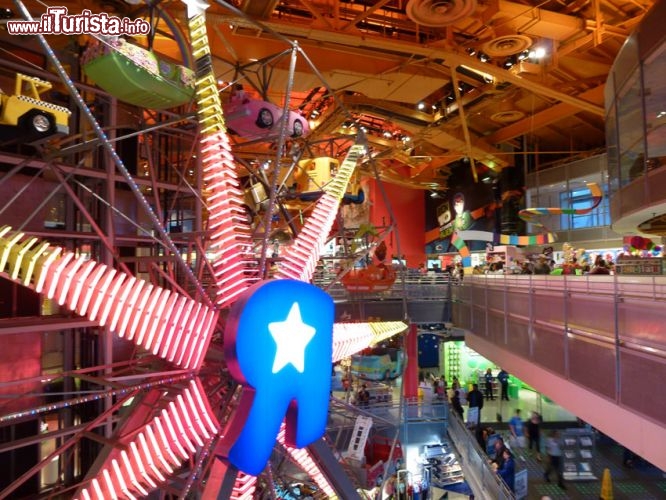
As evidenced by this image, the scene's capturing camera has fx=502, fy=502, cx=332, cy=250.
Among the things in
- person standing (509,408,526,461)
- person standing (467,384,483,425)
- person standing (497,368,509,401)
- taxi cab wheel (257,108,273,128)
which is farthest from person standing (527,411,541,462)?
taxi cab wheel (257,108,273,128)

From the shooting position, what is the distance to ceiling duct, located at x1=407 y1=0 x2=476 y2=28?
1099 centimetres

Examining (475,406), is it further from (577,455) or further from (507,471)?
(507,471)

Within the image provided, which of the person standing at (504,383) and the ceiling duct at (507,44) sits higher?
the ceiling duct at (507,44)

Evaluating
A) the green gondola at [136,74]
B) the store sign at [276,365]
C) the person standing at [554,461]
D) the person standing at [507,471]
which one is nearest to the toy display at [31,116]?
the green gondola at [136,74]

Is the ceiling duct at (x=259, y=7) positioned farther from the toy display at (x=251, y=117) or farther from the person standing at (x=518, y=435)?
the person standing at (x=518, y=435)

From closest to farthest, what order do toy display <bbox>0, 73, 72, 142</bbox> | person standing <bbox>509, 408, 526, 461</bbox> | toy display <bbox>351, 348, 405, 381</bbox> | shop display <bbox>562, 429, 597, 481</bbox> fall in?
toy display <bbox>0, 73, 72, 142</bbox> → shop display <bbox>562, 429, 597, 481</bbox> → person standing <bbox>509, 408, 526, 461</bbox> → toy display <bbox>351, 348, 405, 381</bbox>

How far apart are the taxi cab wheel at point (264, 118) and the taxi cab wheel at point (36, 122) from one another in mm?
3174

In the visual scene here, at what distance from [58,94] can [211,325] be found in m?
7.79

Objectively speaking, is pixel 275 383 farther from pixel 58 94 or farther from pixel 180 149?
pixel 180 149

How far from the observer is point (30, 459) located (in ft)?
30.3

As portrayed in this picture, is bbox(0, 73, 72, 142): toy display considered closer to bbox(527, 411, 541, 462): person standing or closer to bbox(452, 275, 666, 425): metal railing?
bbox(452, 275, 666, 425): metal railing

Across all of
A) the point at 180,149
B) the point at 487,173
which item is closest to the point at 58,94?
the point at 180,149

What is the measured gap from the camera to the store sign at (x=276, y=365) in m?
3.55

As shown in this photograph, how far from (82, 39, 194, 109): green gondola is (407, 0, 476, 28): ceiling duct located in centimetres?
746
